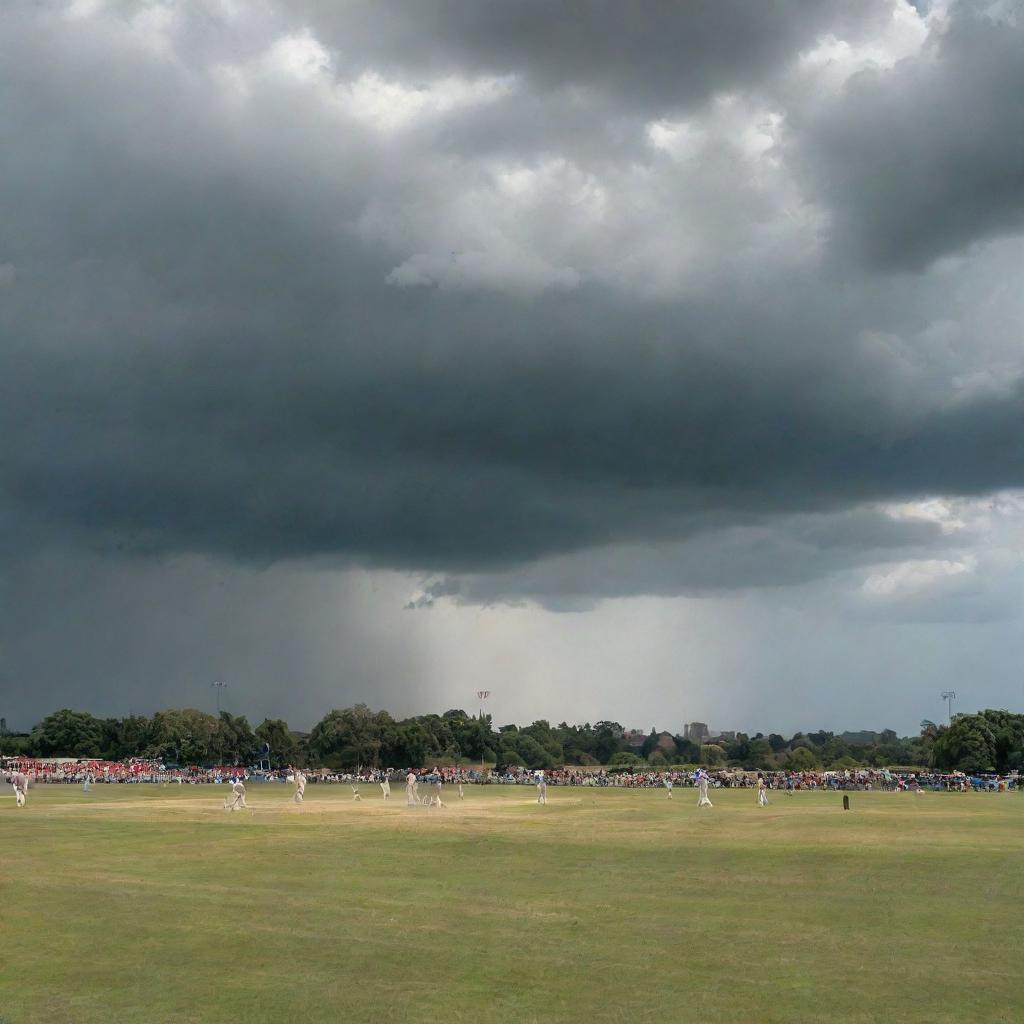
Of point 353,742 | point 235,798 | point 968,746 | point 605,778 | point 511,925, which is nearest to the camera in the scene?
point 511,925

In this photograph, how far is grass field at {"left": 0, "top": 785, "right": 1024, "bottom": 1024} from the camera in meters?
17.0

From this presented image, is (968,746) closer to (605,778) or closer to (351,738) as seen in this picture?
(605,778)

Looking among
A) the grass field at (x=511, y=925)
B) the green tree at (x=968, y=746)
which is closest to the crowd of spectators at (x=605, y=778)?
the green tree at (x=968, y=746)

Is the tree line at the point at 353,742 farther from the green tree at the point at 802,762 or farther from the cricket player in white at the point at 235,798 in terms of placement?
the cricket player in white at the point at 235,798

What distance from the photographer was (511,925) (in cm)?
2303

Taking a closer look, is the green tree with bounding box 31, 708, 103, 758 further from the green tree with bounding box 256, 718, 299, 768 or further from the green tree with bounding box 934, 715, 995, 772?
the green tree with bounding box 934, 715, 995, 772

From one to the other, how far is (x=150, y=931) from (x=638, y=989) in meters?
10.9

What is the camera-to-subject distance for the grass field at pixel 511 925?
55.7 ft

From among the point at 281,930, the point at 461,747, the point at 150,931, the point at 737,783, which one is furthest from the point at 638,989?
the point at 461,747

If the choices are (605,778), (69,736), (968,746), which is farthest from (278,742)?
(968,746)

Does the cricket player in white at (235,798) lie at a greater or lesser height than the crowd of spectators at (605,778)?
greater

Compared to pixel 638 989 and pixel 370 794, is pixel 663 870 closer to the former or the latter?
pixel 638 989

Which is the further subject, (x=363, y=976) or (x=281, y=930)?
(x=281, y=930)

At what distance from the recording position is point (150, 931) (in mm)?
→ 22703
